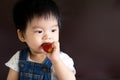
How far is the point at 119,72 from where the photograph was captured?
1.34 meters

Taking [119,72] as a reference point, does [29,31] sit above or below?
above

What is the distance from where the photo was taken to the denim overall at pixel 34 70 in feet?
3.53

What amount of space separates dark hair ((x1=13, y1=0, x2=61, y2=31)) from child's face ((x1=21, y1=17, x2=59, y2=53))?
19mm

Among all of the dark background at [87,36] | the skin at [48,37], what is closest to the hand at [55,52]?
the skin at [48,37]

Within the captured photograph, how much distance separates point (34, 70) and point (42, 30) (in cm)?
18

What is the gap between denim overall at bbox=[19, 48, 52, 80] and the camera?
3.53 ft

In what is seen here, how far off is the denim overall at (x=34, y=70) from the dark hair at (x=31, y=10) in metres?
0.14

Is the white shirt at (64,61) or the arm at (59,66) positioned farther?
the white shirt at (64,61)

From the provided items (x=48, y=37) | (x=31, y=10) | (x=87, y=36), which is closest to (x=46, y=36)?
(x=48, y=37)

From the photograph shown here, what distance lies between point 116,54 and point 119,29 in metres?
0.12

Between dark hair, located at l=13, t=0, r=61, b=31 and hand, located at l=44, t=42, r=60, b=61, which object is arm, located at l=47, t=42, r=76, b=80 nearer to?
hand, located at l=44, t=42, r=60, b=61

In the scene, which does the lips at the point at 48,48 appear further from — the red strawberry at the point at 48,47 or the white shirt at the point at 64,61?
the white shirt at the point at 64,61

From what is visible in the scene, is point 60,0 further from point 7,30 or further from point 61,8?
point 7,30

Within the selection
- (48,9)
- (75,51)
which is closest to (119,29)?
(75,51)
